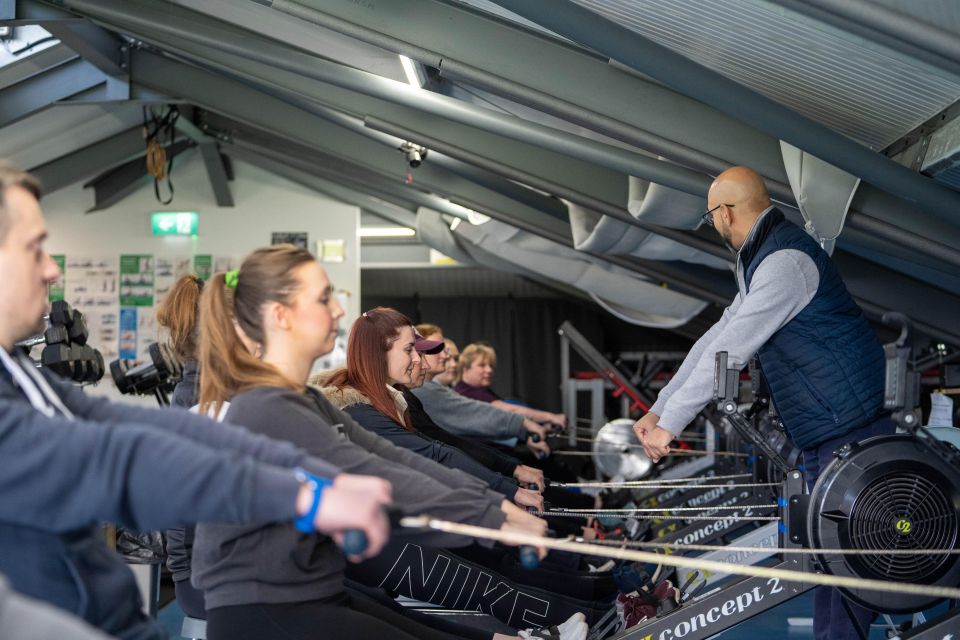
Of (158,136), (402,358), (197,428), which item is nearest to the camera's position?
(197,428)

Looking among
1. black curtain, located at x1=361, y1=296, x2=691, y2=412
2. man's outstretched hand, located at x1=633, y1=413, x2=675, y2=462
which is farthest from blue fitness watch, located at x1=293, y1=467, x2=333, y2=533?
black curtain, located at x1=361, y1=296, x2=691, y2=412

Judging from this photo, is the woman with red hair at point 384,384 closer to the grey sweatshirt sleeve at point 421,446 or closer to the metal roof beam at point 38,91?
the grey sweatshirt sleeve at point 421,446

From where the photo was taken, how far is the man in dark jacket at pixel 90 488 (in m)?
1.49

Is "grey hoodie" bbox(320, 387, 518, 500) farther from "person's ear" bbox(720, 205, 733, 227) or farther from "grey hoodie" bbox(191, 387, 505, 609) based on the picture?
"grey hoodie" bbox(191, 387, 505, 609)

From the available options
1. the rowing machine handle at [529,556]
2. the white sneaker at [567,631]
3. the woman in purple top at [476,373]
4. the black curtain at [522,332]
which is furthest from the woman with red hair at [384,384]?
the black curtain at [522,332]

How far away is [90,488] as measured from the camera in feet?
4.89

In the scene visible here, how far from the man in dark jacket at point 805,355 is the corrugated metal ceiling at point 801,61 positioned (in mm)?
589

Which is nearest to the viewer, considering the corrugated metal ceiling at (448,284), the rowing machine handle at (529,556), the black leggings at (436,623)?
the rowing machine handle at (529,556)

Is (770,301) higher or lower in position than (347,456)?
higher

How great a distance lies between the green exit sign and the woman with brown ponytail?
31.5 ft

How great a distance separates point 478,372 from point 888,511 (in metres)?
5.35

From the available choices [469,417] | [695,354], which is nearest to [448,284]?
[469,417]

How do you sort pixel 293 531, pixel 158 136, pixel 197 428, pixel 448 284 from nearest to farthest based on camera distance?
pixel 197 428 → pixel 293 531 → pixel 158 136 → pixel 448 284

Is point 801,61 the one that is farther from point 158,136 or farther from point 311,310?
point 158,136
